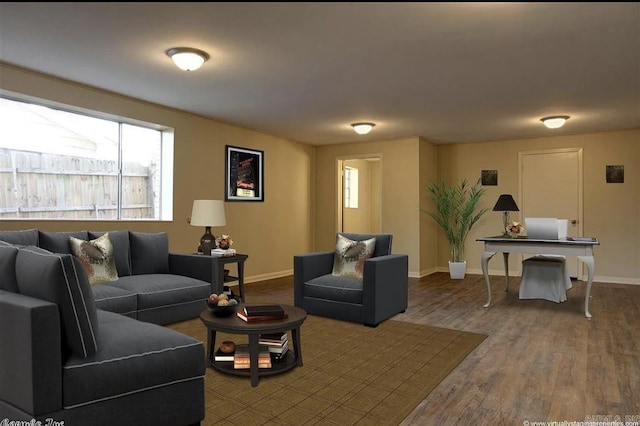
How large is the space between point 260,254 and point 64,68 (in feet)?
12.6

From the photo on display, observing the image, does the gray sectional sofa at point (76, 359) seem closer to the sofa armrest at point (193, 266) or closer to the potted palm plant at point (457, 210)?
the sofa armrest at point (193, 266)

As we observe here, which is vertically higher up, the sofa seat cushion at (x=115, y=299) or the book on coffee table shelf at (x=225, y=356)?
the sofa seat cushion at (x=115, y=299)

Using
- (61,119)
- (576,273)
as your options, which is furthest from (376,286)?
(576,273)

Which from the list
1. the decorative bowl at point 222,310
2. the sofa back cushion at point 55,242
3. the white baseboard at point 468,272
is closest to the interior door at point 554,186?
the white baseboard at point 468,272

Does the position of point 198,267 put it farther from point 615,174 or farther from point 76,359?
point 615,174

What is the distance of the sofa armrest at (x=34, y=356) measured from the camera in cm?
172

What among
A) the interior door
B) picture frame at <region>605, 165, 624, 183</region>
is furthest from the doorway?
picture frame at <region>605, 165, 624, 183</region>

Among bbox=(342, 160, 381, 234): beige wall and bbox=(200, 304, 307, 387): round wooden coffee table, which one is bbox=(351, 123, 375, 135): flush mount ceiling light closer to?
bbox=(342, 160, 381, 234): beige wall

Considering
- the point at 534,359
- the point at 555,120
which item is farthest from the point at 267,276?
the point at 555,120

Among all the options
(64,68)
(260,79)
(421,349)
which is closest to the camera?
(421,349)

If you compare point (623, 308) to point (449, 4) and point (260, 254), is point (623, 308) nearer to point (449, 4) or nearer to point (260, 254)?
point (449, 4)

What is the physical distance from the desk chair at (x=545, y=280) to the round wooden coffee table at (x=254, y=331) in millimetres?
3440

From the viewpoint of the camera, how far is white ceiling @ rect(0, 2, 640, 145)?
2.88m

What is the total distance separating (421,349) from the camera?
3461 millimetres
